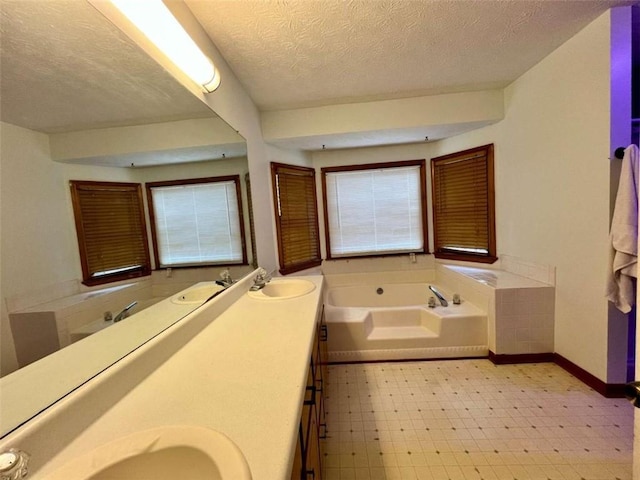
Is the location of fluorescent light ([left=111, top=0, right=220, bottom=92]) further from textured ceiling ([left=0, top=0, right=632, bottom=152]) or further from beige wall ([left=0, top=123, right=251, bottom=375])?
beige wall ([left=0, top=123, right=251, bottom=375])

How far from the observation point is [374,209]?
339cm

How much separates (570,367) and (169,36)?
3241 millimetres

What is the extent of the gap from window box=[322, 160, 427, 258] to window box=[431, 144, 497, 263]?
0.20 meters

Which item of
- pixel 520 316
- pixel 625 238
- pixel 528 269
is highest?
pixel 625 238

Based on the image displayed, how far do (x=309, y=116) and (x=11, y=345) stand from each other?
257 centimetres

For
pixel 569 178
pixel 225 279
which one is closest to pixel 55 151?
pixel 225 279

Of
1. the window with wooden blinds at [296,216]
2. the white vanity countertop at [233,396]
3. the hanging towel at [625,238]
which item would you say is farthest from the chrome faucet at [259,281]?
the hanging towel at [625,238]

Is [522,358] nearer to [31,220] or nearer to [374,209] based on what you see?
[374,209]

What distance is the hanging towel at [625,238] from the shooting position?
4.95 ft

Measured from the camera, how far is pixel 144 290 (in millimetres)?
982

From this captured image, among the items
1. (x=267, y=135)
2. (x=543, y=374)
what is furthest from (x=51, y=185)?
(x=543, y=374)

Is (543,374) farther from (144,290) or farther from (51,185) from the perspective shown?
(51,185)

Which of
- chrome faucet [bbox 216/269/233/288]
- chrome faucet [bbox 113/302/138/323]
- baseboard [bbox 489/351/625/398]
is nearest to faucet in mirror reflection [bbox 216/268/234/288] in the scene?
chrome faucet [bbox 216/269/233/288]

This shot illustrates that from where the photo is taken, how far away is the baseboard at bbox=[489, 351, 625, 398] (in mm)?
1741
